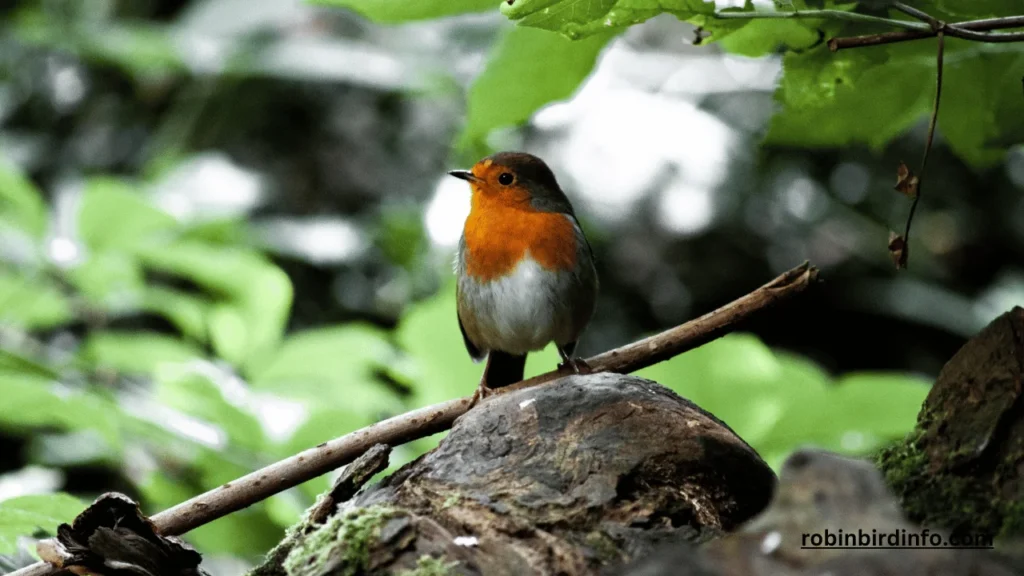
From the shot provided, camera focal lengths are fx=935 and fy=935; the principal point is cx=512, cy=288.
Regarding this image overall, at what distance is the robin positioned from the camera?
2881mm

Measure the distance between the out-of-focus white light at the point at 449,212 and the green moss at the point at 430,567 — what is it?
10.5ft

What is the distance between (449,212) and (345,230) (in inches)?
46.7

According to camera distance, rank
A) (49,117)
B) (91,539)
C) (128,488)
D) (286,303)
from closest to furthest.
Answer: (91,539) → (286,303) → (128,488) → (49,117)

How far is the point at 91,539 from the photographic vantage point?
4.29ft

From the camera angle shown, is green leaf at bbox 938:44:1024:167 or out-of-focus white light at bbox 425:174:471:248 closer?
green leaf at bbox 938:44:1024:167

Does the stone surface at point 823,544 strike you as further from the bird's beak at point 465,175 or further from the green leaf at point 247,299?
the green leaf at point 247,299

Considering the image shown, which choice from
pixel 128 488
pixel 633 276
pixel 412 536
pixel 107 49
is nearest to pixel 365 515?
pixel 412 536

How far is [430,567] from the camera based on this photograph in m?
1.17

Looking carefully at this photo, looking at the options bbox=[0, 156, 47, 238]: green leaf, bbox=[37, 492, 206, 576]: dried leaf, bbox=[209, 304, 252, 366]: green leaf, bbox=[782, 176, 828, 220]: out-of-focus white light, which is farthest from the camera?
bbox=[782, 176, 828, 220]: out-of-focus white light

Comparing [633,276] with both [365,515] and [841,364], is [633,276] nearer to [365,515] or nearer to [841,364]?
[841,364]

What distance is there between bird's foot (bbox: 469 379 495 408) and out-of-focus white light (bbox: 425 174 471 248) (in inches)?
74.6

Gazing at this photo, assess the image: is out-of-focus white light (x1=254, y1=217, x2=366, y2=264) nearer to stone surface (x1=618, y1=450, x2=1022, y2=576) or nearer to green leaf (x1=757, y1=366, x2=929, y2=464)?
green leaf (x1=757, y1=366, x2=929, y2=464)

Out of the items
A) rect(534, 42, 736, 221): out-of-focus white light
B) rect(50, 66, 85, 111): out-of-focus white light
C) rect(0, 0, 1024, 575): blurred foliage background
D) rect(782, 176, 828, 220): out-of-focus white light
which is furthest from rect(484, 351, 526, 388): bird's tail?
rect(50, 66, 85, 111): out-of-focus white light

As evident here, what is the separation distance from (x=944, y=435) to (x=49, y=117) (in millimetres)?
6684
